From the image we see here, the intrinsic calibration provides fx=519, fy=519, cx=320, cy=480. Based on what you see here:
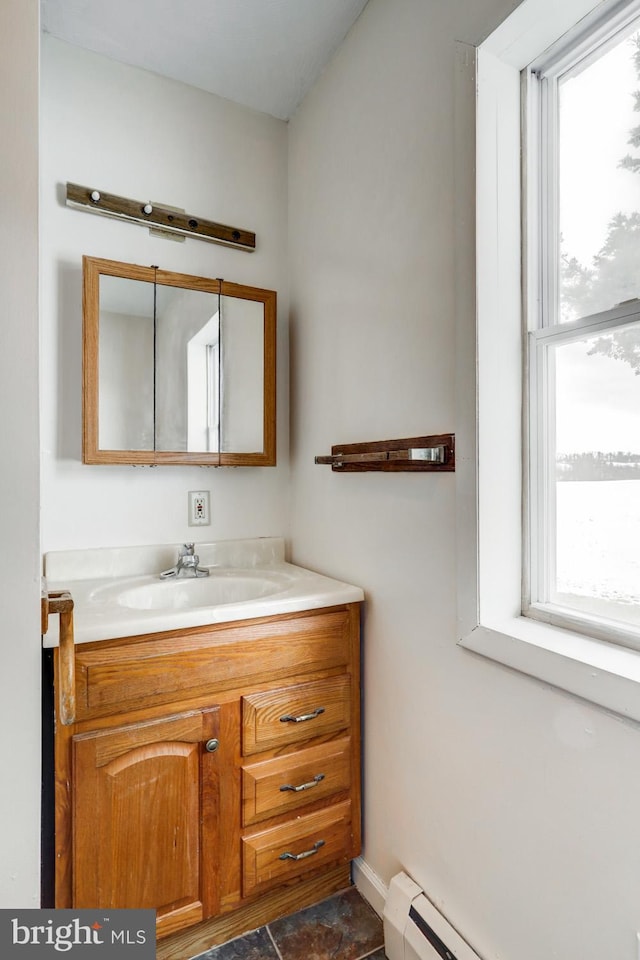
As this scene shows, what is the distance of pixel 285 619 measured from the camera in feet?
4.27

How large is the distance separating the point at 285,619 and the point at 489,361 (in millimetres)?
773

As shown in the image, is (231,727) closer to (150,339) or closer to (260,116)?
(150,339)

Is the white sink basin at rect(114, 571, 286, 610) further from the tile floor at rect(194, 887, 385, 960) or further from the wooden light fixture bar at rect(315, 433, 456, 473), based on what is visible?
the tile floor at rect(194, 887, 385, 960)

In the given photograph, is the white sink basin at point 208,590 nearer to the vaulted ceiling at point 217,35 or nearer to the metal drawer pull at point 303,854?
the metal drawer pull at point 303,854

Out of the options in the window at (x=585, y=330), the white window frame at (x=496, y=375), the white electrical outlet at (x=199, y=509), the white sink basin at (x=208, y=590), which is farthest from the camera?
the white electrical outlet at (x=199, y=509)

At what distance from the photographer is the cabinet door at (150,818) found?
3.55 ft

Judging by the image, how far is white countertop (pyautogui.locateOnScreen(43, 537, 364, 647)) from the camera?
1128 millimetres

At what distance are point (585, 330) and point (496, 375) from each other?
18 centimetres

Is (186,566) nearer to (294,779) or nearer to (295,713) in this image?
(295,713)

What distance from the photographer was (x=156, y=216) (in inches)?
63.8

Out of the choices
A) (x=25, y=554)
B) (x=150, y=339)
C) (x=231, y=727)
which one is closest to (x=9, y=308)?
(x=25, y=554)

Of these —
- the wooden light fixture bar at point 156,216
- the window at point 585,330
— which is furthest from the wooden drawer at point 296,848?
the wooden light fixture bar at point 156,216

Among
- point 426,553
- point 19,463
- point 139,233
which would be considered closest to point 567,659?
point 426,553

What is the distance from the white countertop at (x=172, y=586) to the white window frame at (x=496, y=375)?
1.44 ft
